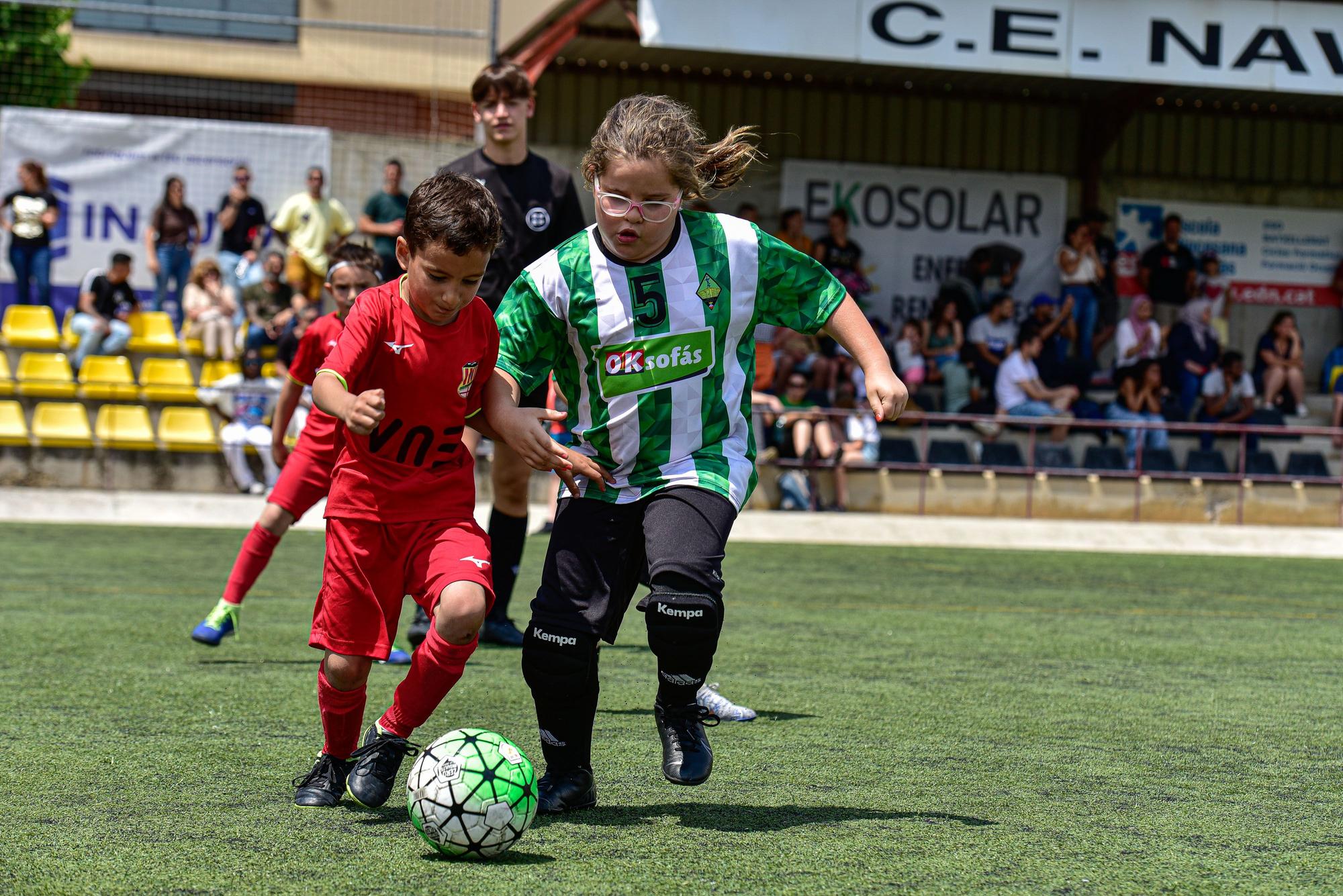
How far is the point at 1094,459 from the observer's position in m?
14.9

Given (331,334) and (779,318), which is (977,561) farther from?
(779,318)

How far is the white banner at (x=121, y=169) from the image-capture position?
52.6ft

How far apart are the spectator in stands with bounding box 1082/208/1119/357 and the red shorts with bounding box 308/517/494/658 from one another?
1511 centimetres

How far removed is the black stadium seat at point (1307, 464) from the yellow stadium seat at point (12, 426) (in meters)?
12.0

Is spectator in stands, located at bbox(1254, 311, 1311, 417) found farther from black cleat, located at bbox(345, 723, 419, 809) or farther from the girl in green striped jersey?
black cleat, located at bbox(345, 723, 419, 809)

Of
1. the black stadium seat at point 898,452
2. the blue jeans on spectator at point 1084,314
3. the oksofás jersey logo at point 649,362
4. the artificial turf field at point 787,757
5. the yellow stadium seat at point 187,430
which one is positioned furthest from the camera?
the blue jeans on spectator at point 1084,314

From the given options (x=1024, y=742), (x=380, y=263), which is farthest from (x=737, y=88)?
(x=1024, y=742)

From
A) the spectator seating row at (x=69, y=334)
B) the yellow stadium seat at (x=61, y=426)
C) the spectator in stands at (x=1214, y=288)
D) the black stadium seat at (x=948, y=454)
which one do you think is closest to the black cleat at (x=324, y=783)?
the black stadium seat at (x=948, y=454)

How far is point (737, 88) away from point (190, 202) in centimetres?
679

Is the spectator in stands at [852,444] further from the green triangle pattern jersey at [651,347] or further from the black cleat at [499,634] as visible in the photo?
the green triangle pattern jersey at [651,347]

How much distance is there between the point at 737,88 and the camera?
62.5 feet

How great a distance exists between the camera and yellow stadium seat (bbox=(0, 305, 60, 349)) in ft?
49.2

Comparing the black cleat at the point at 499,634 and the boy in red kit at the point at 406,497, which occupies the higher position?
the boy in red kit at the point at 406,497

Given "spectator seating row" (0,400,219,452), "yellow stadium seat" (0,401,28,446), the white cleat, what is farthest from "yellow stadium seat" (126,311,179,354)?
the white cleat
